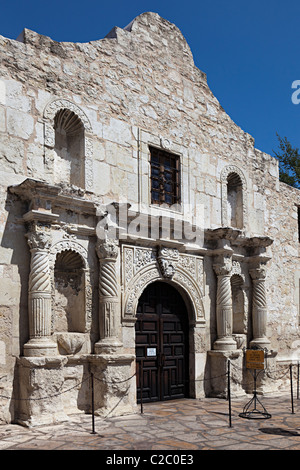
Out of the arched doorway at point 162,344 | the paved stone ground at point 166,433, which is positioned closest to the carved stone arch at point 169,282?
the arched doorway at point 162,344

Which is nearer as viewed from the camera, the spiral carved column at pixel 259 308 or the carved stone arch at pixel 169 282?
the carved stone arch at pixel 169 282

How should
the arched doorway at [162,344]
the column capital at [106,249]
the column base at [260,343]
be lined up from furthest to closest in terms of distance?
the column base at [260,343]
the arched doorway at [162,344]
the column capital at [106,249]

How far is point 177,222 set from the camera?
31.5ft

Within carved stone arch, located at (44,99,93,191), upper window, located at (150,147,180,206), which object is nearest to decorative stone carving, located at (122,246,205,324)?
upper window, located at (150,147,180,206)

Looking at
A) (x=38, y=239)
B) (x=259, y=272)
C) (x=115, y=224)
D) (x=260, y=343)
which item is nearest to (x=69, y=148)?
(x=115, y=224)

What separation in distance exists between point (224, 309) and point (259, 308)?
4.24 ft

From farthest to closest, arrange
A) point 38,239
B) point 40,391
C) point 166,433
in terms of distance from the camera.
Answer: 1. point 38,239
2. point 40,391
3. point 166,433

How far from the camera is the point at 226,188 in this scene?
11.2 metres

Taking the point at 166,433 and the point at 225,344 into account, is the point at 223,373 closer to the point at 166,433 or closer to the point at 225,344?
the point at 225,344

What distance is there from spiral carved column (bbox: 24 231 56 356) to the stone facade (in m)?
0.02

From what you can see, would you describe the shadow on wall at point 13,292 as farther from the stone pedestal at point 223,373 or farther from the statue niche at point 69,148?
the stone pedestal at point 223,373

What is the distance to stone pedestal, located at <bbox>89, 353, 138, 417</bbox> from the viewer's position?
307 inches

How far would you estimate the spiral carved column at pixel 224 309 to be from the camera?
10.0m

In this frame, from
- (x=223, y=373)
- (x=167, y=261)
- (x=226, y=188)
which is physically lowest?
(x=223, y=373)
